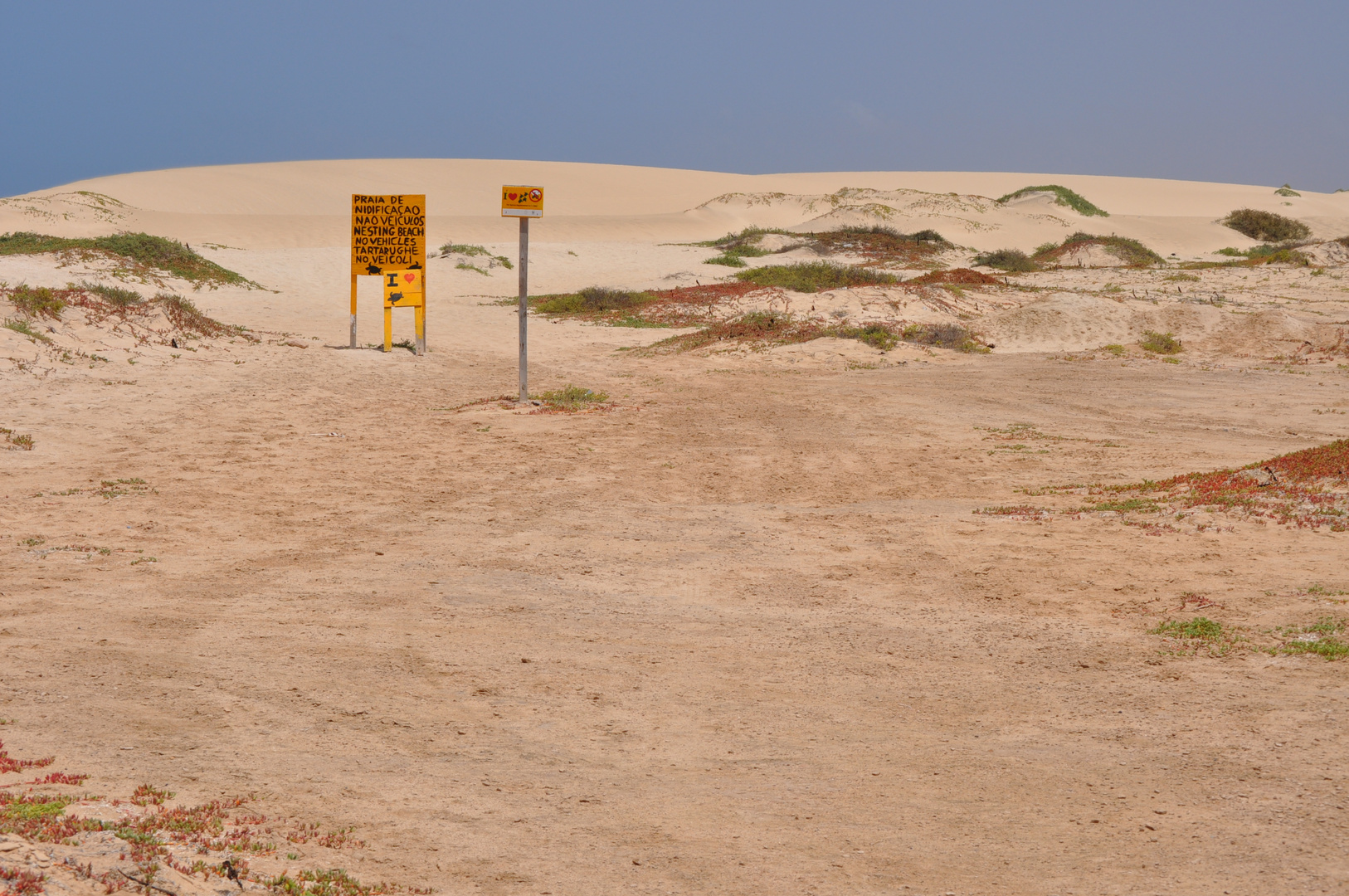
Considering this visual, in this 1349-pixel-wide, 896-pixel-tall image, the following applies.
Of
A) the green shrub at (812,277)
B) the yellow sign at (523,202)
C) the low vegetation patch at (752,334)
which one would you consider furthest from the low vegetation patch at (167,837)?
the green shrub at (812,277)

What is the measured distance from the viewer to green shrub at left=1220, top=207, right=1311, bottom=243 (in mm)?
49531

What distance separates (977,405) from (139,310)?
43.2 ft

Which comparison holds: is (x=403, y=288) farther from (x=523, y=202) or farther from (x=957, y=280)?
(x=957, y=280)

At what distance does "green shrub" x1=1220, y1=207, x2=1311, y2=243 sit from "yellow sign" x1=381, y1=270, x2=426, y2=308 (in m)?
42.6

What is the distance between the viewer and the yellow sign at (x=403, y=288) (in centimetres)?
1864

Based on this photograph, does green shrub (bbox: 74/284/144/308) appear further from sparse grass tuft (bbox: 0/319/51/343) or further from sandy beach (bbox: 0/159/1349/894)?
sparse grass tuft (bbox: 0/319/51/343)

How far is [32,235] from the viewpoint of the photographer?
982 inches

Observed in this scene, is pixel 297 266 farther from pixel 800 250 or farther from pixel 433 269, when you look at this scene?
pixel 800 250

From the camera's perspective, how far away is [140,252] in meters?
23.9

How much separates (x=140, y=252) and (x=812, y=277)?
51.0 feet

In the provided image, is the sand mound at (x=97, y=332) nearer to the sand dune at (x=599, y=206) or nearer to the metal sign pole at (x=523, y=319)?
the metal sign pole at (x=523, y=319)

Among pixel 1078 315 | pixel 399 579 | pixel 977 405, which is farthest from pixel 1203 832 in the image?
pixel 1078 315

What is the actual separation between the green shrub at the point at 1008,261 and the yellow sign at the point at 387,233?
21.4 metres

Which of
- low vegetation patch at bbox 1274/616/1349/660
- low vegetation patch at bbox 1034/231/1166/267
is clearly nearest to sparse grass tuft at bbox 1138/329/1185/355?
low vegetation patch at bbox 1274/616/1349/660
